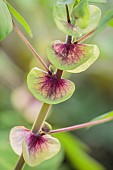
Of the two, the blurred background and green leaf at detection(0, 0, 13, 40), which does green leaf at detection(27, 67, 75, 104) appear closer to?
green leaf at detection(0, 0, 13, 40)

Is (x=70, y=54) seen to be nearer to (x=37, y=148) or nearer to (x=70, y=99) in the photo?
(x=37, y=148)

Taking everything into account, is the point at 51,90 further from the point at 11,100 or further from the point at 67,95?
the point at 11,100

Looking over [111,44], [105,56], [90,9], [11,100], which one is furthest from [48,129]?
[111,44]

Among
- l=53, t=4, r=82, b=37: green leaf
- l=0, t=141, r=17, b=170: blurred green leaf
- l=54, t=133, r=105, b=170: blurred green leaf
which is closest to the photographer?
l=53, t=4, r=82, b=37: green leaf

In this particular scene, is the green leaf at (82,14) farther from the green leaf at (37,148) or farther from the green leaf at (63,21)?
the green leaf at (37,148)

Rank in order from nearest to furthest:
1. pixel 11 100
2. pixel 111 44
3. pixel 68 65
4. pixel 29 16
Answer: pixel 68 65
pixel 11 100
pixel 111 44
pixel 29 16

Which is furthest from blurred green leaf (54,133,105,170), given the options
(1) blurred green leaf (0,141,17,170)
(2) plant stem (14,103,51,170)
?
(2) plant stem (14,103,51,170)
